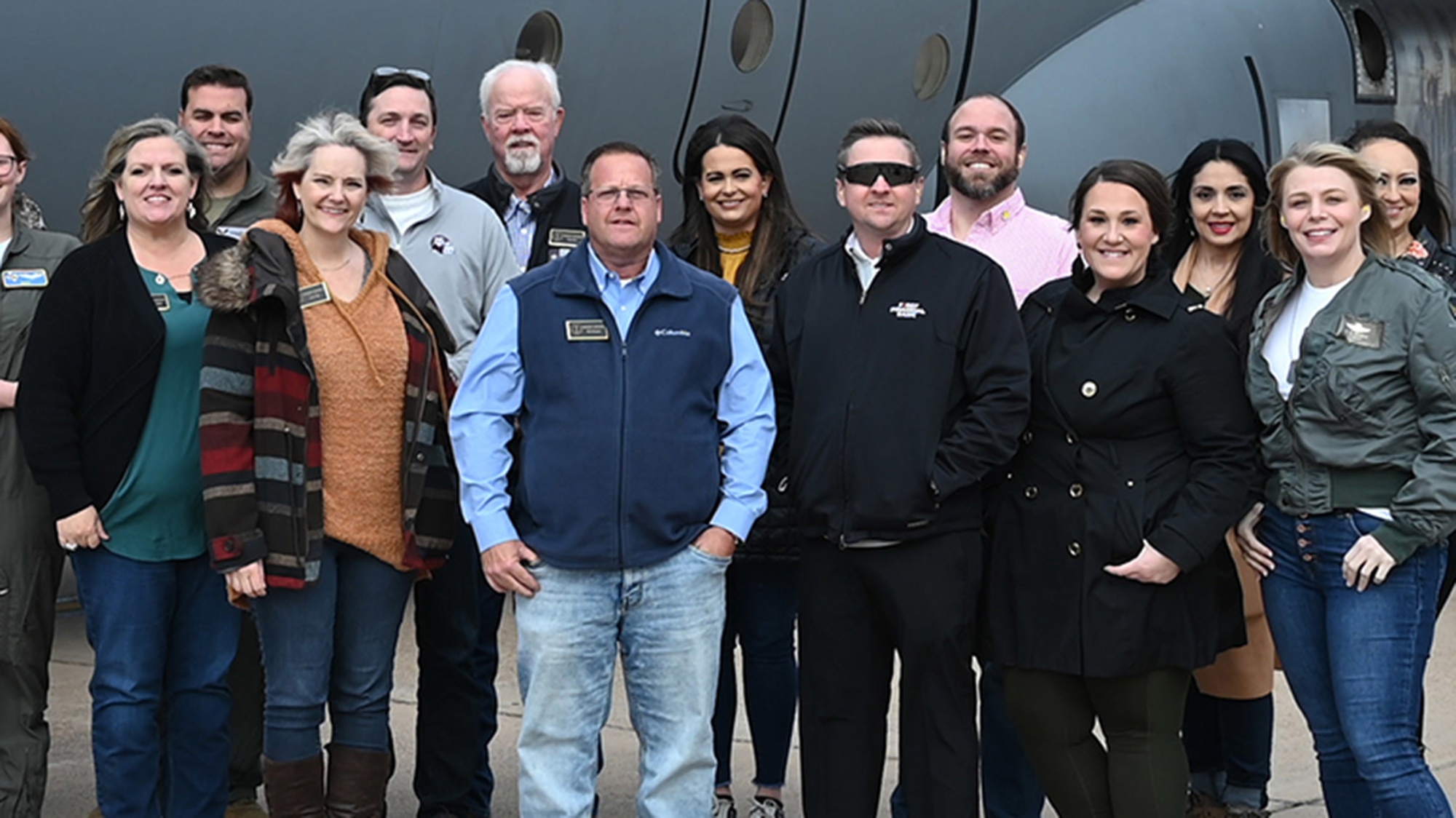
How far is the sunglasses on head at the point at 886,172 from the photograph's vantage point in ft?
13.4

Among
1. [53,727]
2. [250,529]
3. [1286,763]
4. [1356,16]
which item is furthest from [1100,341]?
[1356,16]

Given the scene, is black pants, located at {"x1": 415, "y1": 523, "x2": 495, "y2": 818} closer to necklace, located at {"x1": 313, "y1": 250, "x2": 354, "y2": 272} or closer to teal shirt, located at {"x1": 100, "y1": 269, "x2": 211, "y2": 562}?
teal shirt, located at {"x1": 100, "y1": 269, "x2": 211, "y2": 562}

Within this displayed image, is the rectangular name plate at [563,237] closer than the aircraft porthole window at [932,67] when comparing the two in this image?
Yes

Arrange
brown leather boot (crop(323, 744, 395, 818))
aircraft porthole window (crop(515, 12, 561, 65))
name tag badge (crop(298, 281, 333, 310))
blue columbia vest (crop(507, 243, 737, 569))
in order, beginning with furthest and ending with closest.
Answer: aircraft porthole window (crop(515, 12, 561, 65)), brown leather boot (crop(323, 744, 395, 818)), name tag badge (crop(298, 281, 333, 310)), blue columbia vest (crop(507, 243, 737, 569))

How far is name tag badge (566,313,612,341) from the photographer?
3.92 meters

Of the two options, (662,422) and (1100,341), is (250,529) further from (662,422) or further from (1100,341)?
(1100,341)

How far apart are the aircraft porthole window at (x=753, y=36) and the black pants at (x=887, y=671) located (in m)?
3.85

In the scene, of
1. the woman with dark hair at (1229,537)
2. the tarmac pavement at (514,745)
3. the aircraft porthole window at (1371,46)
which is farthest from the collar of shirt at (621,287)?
the aircraft porthole window at (1371,46)

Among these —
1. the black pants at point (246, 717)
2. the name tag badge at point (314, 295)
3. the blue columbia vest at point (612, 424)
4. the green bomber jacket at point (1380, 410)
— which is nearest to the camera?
the green bomber jacket at point (1380, 410)

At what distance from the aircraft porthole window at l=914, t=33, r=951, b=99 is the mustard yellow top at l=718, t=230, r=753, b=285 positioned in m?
3.87

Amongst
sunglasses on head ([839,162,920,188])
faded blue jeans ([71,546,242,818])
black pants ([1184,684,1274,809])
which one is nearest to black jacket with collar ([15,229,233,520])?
faded blue jeans ([71,546,242,818])

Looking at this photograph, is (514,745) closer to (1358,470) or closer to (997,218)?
(997,218)

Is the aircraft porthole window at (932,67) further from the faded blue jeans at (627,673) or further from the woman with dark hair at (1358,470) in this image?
the faded blue jeans at (627,673)

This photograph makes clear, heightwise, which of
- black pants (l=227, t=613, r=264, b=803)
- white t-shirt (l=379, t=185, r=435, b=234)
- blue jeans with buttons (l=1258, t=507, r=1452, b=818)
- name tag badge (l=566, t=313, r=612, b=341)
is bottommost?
black pants (l=227, t=613, r=264, b=803)
